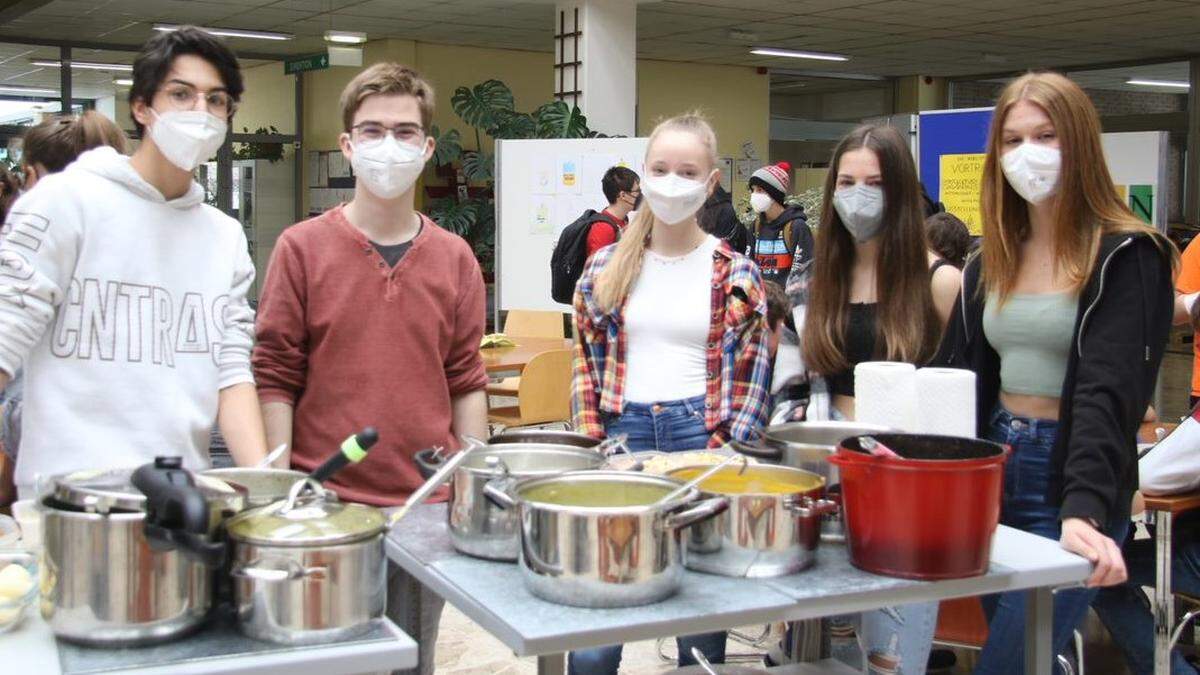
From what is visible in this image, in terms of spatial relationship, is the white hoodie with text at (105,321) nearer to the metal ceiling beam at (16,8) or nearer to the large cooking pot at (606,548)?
the large cooking pot at (606,548)

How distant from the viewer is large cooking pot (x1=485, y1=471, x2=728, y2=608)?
1.48 m

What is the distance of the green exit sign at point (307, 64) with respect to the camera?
1280cm

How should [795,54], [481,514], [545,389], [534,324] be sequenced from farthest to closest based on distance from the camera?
[795,54], [534,324], [545,389], [481,514]

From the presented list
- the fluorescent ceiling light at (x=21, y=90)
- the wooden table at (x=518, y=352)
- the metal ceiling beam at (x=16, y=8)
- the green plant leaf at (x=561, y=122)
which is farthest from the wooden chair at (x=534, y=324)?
the fluorescent ceiling light at (x=21, y=90)

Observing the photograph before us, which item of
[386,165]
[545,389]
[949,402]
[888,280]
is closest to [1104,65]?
[545,389]

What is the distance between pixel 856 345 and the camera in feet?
8.11

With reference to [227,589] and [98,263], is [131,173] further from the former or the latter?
[227,589]

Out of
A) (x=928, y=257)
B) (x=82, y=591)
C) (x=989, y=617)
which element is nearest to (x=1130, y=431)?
(x=989, y=617)

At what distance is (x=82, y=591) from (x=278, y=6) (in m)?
10.3

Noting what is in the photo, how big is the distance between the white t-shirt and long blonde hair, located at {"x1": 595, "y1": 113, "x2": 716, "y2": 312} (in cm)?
3

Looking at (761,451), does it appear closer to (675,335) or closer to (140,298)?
(675,335)

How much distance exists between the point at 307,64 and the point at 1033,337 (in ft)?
39.8

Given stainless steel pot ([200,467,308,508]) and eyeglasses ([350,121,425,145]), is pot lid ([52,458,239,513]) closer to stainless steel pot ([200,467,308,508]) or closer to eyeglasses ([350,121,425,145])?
stainless steel pot ([200,467,308,508])

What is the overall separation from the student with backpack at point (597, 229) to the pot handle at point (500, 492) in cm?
457
